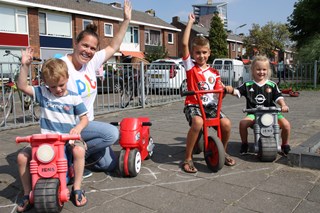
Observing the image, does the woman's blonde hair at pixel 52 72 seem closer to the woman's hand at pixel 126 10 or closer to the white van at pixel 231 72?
the woman's hand at pixel 126 10

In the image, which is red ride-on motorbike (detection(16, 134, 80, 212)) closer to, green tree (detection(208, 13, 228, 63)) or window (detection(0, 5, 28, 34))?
window (detection(0, 5, 28, 34))

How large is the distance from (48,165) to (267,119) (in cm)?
260

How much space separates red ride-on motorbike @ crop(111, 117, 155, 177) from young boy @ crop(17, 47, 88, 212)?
24.1 inches

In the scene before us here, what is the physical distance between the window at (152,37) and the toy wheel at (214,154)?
3146 cm

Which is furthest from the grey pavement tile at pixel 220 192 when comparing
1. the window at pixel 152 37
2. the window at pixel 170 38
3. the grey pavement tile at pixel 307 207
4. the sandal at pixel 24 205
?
the window at pixel 170 38

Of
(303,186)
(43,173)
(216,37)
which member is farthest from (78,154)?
(216,37)

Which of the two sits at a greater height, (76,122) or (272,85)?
(272,85)

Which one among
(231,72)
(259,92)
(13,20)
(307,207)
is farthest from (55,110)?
(13,20)

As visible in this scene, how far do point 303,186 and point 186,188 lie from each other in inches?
44.1

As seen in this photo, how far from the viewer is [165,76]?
A: 1024 centimetres

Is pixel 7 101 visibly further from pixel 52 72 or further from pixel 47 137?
pixel 47 137

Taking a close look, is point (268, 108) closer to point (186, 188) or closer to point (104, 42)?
point (186, 188)

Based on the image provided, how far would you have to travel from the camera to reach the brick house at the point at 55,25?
22.6 m

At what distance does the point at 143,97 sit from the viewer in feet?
31.1
